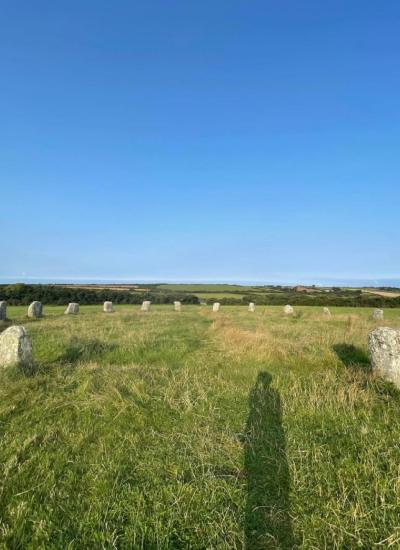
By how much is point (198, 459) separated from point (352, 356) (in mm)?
8944

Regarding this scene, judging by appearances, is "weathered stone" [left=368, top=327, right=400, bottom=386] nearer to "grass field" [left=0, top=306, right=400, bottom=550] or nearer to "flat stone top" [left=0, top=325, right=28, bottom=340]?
"grass field" [left=0, top=306, right=400, bottom=550]

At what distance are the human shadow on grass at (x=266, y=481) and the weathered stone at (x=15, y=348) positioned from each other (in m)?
6.60

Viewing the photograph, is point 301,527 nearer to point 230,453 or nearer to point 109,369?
point 230,453

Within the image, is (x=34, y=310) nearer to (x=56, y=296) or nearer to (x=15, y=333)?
(x=15, y=333)

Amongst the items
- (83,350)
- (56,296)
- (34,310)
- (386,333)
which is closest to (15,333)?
(83,350)

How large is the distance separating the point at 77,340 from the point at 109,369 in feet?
17.8

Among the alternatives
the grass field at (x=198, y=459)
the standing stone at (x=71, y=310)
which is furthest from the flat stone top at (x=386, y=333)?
the standing stone at (x=71, y=310)

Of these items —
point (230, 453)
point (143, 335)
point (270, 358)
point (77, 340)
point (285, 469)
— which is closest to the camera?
point (285, 469)

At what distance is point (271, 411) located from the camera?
23.0 feet

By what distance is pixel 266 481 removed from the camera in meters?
4.64

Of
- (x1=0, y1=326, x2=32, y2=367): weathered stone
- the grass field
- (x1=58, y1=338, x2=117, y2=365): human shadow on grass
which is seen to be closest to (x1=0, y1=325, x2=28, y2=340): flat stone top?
(x1=0, y1=326, x2=32, y2=367): weathered stone

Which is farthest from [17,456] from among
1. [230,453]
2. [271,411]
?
[271,411]

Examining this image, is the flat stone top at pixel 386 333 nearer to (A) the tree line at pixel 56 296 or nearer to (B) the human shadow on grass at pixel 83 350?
(B) the human shadow on grass at pixel 83 350

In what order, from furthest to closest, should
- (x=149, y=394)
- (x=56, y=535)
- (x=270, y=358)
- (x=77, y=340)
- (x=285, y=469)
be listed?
(x=77, y=340) → (x=270, y=358) → (x=149, y=394) → (x=285, y=469) → (x=56, y=535)
